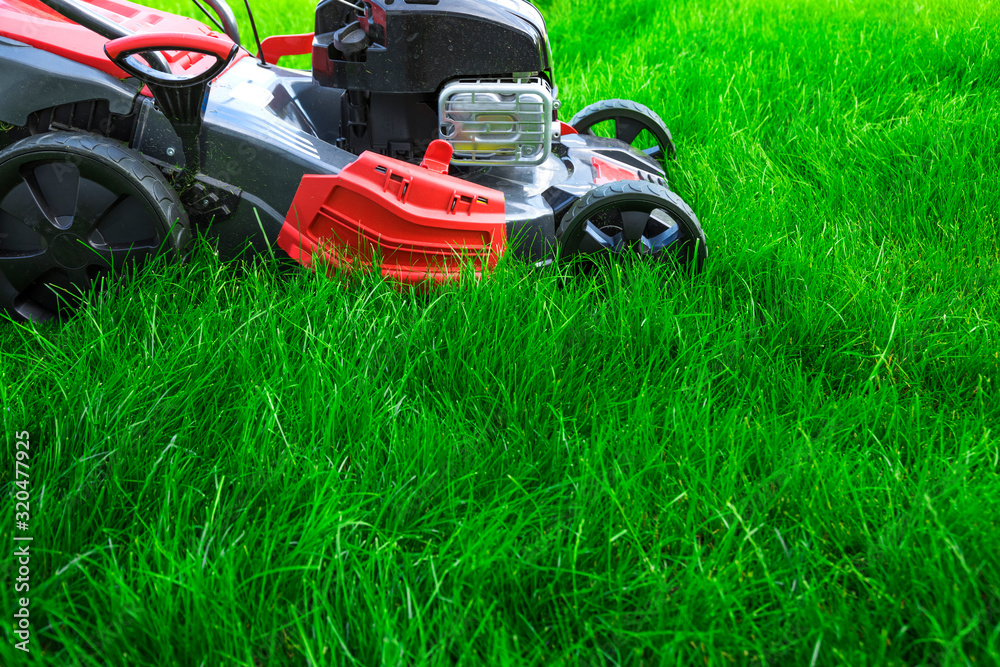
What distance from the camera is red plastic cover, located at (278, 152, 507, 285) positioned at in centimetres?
175

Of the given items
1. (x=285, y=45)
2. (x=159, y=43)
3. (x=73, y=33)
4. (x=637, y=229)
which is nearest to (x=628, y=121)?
Answer: (x=637, y=229)

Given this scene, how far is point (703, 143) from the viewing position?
291 centimetres

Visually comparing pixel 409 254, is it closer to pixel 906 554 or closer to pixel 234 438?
pixel 234 438

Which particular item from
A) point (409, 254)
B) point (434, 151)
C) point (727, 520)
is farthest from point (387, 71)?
point (727, 520)

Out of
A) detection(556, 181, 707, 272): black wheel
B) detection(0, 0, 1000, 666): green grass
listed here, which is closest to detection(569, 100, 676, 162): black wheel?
detection(0, 0, 1000, 666): green grass

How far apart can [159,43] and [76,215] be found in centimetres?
45

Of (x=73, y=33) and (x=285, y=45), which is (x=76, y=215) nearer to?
(x=73, y=33)

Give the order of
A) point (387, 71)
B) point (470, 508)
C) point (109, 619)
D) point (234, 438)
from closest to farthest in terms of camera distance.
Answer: point (109, 619)
point (470, 508)
point (234, 438)
point (387, 71)

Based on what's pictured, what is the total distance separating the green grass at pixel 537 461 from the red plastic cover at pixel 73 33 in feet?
1.84

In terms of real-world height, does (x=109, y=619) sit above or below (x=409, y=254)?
below

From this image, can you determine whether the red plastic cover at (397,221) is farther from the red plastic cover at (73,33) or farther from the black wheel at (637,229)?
the red plastic cover at (73,33)

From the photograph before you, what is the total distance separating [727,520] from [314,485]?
734 millimetres

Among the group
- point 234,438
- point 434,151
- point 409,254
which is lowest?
point 234,438

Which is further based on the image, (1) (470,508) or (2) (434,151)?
(2) (434,151)
